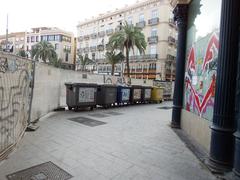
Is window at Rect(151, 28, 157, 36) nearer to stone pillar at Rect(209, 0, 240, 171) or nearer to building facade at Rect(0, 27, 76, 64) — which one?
building facade at Rect(0, 27, 76, 64)

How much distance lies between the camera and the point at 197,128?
17.9 feet

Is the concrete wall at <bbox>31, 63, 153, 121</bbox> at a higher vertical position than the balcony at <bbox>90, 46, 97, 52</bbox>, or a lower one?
lower

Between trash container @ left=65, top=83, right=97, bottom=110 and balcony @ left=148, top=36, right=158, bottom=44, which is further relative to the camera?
balcony @ left=148, top=36, right=158, bottom=44

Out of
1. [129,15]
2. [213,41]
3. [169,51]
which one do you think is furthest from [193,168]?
[129,15]

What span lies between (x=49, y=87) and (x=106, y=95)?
3.61 meters

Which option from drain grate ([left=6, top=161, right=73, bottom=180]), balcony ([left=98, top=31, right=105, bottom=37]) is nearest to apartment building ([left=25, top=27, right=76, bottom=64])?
balcony ([left=98, top=31, right=105, bottom=37])

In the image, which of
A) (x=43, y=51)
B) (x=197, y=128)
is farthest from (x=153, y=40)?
(x=197, y=128)

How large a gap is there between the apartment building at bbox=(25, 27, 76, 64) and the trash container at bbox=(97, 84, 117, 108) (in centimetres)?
5099

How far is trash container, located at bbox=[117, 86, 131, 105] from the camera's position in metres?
12.7

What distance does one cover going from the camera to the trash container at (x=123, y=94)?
12.7 m

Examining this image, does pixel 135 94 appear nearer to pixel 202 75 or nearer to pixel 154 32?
pixel 202 75

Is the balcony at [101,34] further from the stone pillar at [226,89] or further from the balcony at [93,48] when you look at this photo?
the stone pillar at [226,89]

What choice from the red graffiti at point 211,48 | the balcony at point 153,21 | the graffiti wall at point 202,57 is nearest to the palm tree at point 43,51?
the balcony at point 153,21

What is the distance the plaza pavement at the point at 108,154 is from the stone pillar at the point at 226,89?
493mm
